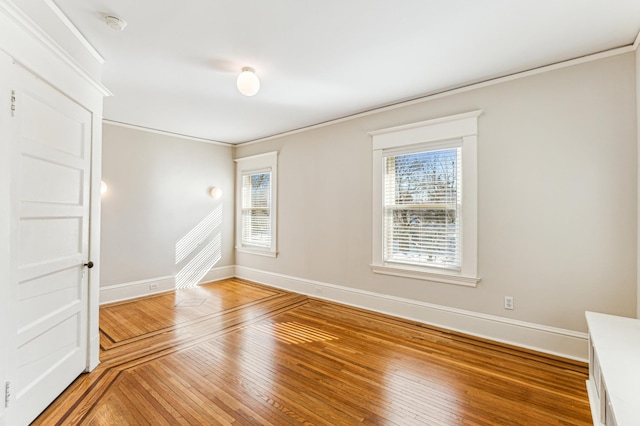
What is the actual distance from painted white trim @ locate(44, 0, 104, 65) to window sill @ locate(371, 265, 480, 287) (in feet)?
11.9

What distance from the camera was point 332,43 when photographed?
2.49m

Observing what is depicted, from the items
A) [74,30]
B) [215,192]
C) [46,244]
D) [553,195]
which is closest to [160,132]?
[215,192]

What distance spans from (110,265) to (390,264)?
405 cm

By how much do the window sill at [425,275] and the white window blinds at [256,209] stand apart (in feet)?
7.81

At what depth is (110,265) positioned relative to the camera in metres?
4.46

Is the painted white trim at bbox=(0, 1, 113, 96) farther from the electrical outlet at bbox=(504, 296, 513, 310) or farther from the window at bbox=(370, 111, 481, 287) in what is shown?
the electrical outlet at bbox=(504, 296, 513, 310)

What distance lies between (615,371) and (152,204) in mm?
5526

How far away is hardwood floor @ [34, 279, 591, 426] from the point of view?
1973 mm

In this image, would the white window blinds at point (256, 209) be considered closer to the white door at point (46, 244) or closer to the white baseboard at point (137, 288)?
the white baseboard at point (137, 288)

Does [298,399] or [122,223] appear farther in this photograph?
[122,223]

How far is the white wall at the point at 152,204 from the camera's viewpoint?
4.49 metres

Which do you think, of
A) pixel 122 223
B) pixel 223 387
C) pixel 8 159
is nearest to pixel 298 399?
pixel 223 387

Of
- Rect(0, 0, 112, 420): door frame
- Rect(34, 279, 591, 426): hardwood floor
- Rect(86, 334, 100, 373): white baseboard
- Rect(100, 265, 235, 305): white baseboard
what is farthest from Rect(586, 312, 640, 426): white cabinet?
Rect(100, 265, 235, 305): white baseboard

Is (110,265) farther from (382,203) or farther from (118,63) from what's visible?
(382,203)
